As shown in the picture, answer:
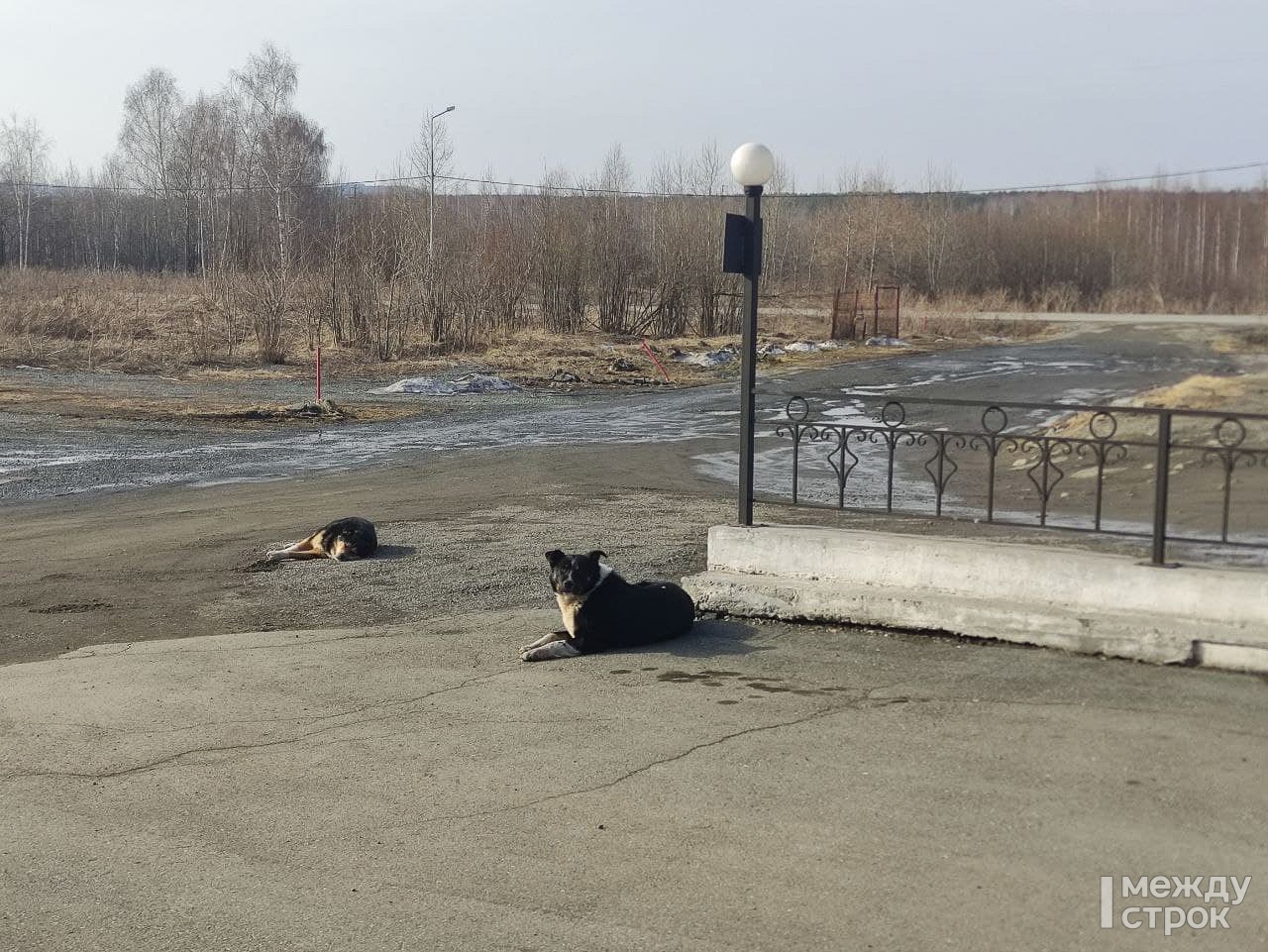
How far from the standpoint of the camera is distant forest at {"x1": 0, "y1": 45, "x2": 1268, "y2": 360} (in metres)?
38.0

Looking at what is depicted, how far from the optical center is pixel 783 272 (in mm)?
66688

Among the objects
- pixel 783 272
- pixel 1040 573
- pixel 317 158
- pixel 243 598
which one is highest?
pixel 317 158

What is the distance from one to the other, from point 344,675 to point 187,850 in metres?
2.61

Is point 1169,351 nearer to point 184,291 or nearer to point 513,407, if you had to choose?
point 513,407

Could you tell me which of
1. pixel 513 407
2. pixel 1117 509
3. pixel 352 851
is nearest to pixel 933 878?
pixel 352 851

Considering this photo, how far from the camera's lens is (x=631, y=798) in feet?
16.8

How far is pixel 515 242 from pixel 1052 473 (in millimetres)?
31349

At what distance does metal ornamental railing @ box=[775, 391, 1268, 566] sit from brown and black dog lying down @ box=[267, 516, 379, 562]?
3747 millimetres

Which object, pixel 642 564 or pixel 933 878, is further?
pixel 642 564

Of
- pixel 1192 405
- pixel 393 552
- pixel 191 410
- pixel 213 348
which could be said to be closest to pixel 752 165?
pixel 393 552

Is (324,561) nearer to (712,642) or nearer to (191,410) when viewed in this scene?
(712,642)

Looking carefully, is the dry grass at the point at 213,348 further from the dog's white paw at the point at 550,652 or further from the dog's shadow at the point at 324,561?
→ the dog's white paw at the point at 550,652

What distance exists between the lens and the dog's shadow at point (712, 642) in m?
7.43

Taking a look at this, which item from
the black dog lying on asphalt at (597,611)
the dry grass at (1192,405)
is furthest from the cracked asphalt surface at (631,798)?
the dry grass at (1192,405)
